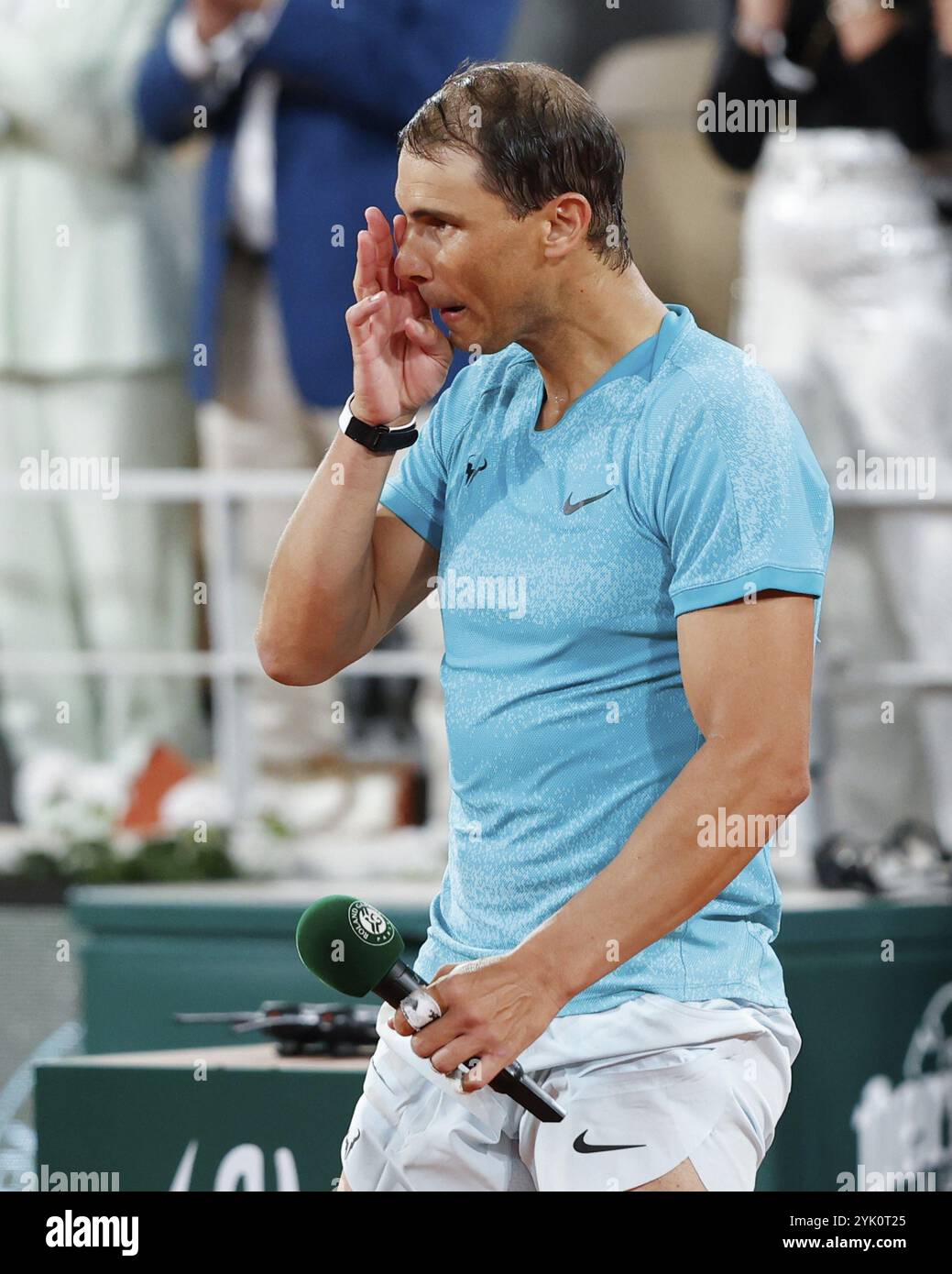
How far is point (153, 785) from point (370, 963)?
9.51ft

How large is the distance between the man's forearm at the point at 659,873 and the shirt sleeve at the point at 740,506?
0.15m

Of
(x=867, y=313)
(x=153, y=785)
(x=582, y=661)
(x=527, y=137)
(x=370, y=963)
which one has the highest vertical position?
(x=867, y=313)

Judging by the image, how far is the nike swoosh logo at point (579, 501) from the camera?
1769 millimetres

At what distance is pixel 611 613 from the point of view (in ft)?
5.79

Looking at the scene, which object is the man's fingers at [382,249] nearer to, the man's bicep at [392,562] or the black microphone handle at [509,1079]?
the man's bicep at [392,562]

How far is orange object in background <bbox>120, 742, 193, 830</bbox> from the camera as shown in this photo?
14.5ft

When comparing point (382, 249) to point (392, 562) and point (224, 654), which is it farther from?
point (224, 654)

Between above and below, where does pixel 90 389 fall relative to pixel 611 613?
above

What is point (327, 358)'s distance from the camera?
4379mm

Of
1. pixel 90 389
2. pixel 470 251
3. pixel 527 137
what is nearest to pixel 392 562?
pixel 470 251

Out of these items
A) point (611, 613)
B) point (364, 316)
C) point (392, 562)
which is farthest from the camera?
point (392, 562)

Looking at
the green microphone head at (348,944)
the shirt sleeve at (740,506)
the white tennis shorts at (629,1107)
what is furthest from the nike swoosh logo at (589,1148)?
the shirt sleeve at (740,506)
